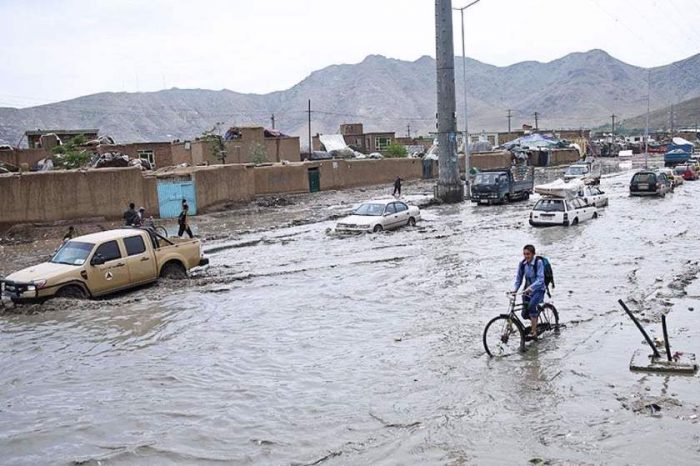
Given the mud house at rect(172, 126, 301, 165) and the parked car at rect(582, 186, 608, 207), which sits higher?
the mud house at rect(172, 126, 301, 165)

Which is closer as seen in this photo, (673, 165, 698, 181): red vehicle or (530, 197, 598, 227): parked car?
(530, 197, 598, 227): parked car

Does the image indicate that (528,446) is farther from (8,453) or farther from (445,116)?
(445,116)

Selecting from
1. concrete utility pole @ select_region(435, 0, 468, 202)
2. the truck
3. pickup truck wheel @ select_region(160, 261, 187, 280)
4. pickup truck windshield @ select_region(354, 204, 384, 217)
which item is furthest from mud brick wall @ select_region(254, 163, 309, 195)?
pickup truck wheel @ select_region(160, 261, 187, 280)

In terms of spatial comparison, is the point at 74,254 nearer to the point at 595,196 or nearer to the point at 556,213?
the point at 556,213

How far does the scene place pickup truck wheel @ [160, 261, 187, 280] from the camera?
17406 mm

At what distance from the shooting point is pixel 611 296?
15.7m

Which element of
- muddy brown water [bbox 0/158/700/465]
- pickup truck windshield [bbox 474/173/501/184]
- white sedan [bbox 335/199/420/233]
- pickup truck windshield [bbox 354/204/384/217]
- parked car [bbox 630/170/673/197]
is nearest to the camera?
muddy brown water [bbox 0/158/700/465]

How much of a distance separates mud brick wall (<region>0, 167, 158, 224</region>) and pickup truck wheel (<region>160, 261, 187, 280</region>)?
11971 mm

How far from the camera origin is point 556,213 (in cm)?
2781

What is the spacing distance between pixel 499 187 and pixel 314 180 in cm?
1201

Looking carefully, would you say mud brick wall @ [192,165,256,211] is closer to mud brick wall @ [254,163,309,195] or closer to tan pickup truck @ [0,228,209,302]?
mud brick wall @ [254,163,309,195]

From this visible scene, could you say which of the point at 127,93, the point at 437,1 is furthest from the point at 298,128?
the point at 437,1

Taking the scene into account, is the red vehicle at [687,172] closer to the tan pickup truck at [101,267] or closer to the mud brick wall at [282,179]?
the mud brick wall at [282,179]

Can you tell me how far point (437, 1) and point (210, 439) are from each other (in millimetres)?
34725
